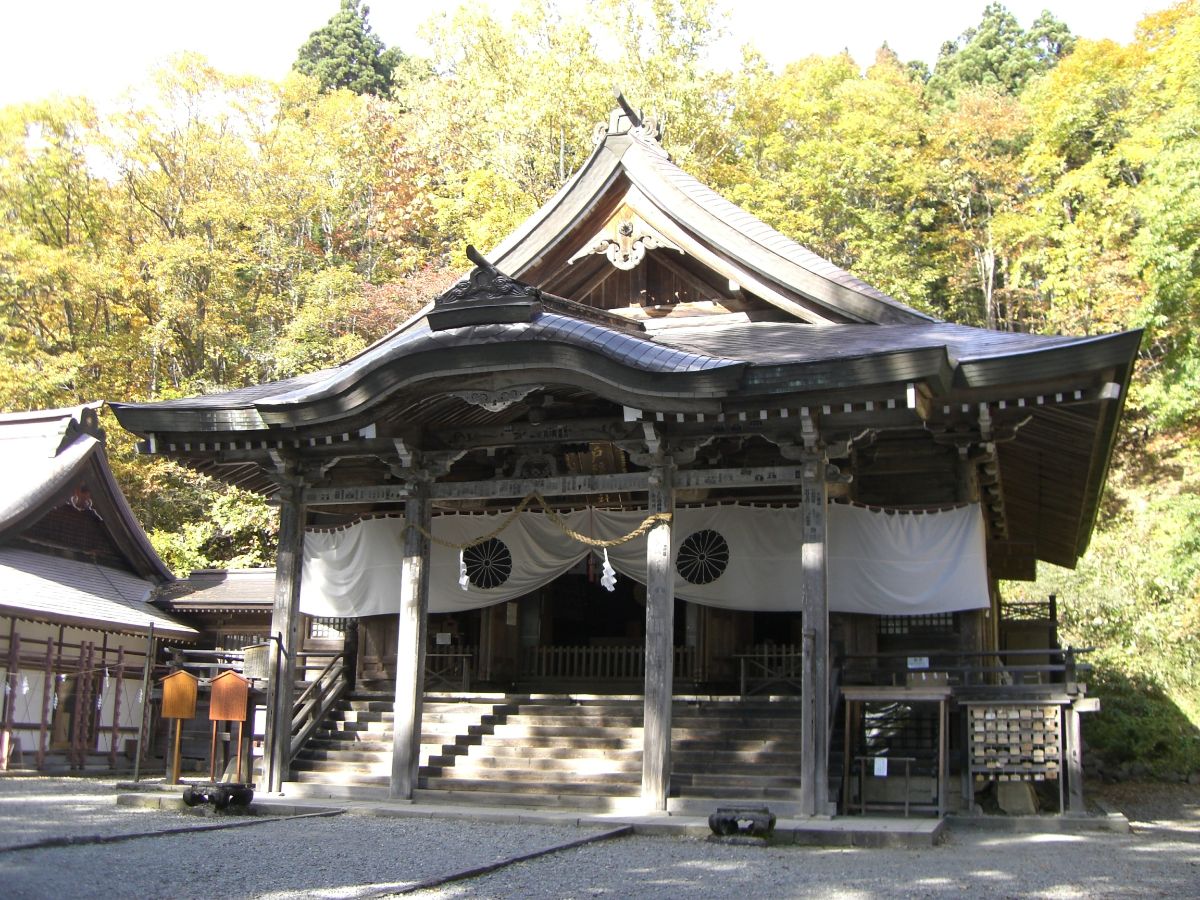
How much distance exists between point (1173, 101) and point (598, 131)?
1966cm

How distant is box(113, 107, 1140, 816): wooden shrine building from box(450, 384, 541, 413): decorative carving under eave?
0.02 m

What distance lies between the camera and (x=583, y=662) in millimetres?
15258

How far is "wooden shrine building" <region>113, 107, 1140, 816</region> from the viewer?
10.5 meters

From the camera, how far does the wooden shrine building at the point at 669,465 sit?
1048cm

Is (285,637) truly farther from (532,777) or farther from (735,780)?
(735,780)

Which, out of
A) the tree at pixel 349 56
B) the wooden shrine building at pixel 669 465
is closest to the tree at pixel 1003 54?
the tree at pixel 349 56

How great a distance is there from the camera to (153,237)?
30859mm

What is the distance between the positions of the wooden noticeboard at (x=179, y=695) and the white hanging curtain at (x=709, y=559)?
3037mm

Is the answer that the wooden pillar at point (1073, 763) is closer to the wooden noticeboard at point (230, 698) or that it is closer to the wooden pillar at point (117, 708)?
the wooden noticeboard at point (230, 698)

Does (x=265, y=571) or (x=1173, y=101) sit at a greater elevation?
(x=1173, y=101)

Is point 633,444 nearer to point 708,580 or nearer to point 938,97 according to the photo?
point 708,580

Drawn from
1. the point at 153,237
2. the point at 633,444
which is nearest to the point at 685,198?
the point at 633,444

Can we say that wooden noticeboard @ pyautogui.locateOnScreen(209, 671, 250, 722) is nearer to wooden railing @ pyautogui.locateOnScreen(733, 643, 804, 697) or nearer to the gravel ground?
the gravel ground

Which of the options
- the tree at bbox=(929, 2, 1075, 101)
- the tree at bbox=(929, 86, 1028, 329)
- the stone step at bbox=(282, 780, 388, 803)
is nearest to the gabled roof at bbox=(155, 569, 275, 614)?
the stone step at bbox=(282, 780, 388, 803)
